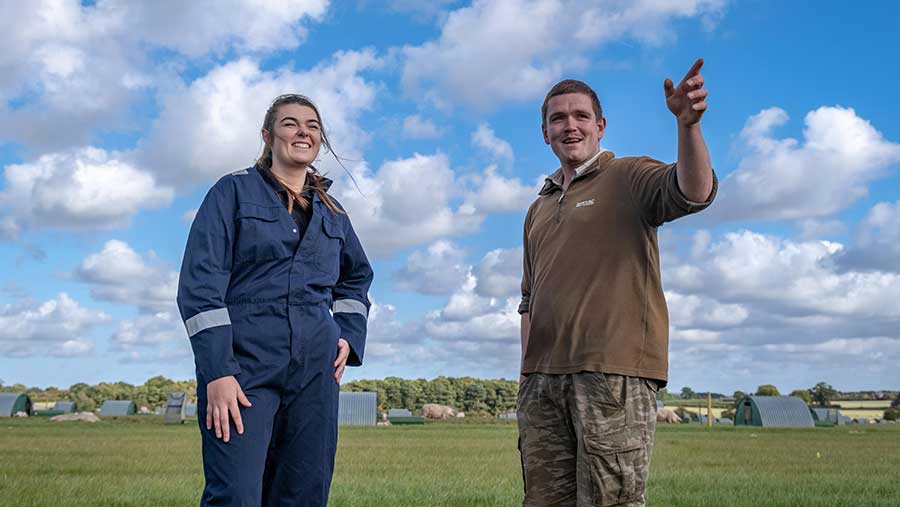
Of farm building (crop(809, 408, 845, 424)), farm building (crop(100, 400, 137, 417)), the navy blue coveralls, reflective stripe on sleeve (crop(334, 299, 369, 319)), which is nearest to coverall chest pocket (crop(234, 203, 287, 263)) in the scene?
the navy blue coveralls

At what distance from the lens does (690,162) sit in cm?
296

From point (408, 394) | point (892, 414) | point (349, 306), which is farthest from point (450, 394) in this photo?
point (349, 306)

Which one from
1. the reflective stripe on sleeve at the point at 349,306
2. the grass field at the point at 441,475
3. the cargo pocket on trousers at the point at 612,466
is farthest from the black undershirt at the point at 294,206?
the grass field at the point at 441,475

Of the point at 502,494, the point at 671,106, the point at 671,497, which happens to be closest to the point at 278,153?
the point at 671,106

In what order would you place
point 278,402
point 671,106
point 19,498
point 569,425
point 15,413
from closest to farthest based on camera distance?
1. point 671,106
2. point 278,402
3. point 569,425
4. point 19,498
5. point 15,413

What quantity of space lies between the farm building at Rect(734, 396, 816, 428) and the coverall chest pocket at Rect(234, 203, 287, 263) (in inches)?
1328

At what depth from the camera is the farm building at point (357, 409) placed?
1298 inches

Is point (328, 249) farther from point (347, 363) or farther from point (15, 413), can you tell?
point (15, 413)

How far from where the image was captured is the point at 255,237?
10.6 ft

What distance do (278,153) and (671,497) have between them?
5789 millimetres

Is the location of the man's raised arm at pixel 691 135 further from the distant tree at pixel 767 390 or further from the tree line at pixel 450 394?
the distant tree at pixel 767 390

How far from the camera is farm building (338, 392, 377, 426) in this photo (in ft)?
108

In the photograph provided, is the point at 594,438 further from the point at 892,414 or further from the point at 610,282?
the point at 892,414

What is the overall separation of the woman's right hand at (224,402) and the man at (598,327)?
1.21 metres
